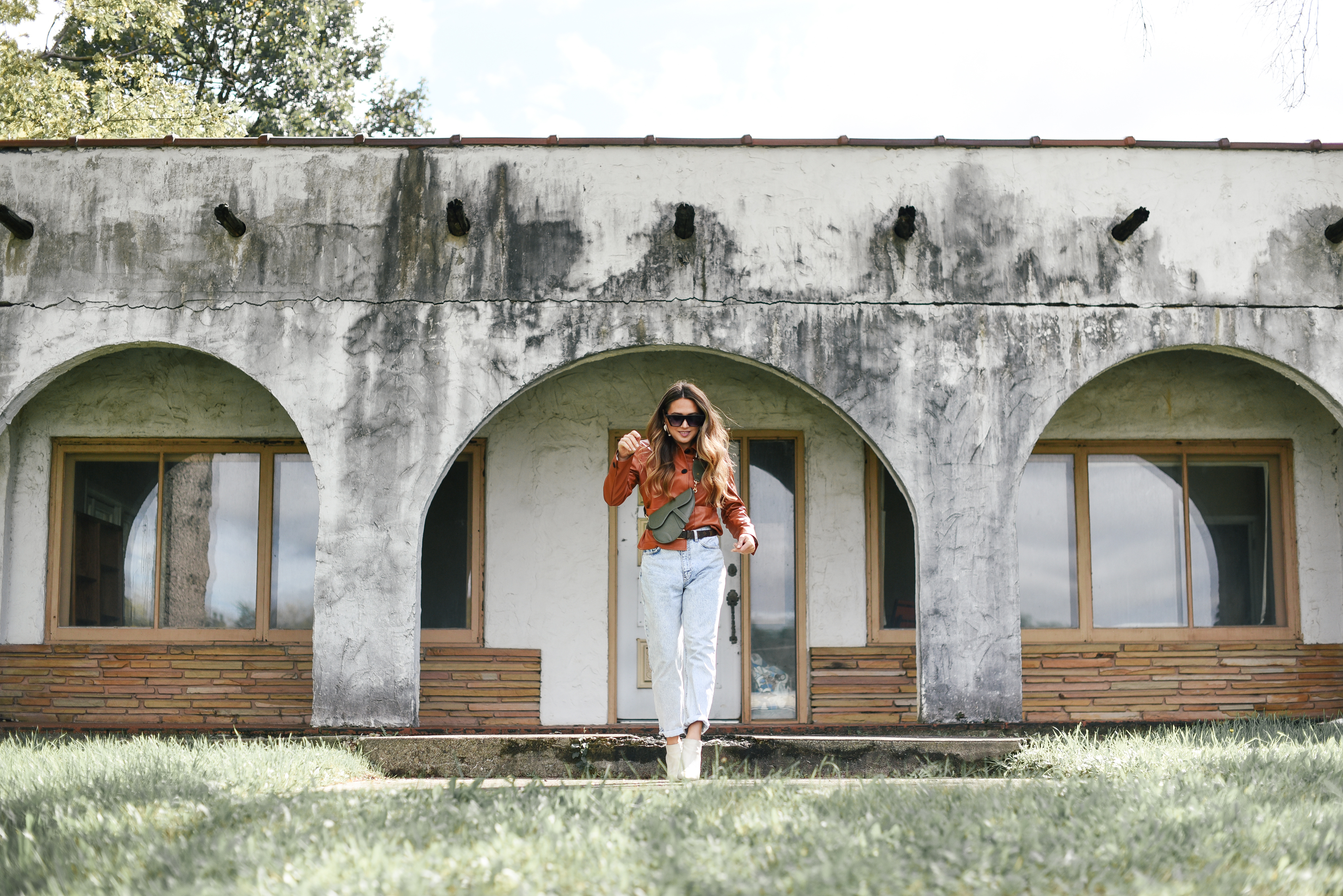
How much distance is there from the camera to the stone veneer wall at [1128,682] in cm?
781

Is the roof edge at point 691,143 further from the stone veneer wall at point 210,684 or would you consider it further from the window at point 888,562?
the stone veneer wall at point 210,684

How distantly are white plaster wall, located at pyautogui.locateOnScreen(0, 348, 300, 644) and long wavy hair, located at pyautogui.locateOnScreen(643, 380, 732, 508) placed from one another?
4074 millimetres

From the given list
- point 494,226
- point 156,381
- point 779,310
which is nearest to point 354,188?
point 494,226

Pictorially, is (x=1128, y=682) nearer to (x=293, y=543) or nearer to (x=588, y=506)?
(x=588, y=506)

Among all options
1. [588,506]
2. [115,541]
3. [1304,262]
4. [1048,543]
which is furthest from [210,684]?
[1304,262]

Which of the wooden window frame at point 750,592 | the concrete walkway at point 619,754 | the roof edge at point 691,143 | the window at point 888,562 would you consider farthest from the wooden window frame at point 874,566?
the concrete walkway at point 619,754

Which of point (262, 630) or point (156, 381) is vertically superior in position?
point (156, 381)

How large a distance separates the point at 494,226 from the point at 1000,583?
12.1 feet

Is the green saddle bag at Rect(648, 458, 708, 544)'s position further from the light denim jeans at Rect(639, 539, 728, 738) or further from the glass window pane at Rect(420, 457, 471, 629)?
the glass window pane at Rect(420, 457, 471, 629)

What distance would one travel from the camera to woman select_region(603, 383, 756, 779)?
4703 mm

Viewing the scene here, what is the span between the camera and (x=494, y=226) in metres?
6.98

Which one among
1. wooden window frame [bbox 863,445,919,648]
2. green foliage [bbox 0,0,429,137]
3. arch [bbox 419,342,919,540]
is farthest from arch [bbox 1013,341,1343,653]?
green foliage [bbox 0,0,429,137]

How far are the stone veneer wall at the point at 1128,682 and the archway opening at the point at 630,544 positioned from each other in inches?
7.3

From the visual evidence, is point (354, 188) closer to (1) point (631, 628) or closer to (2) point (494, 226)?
(2) point (494, 226)
